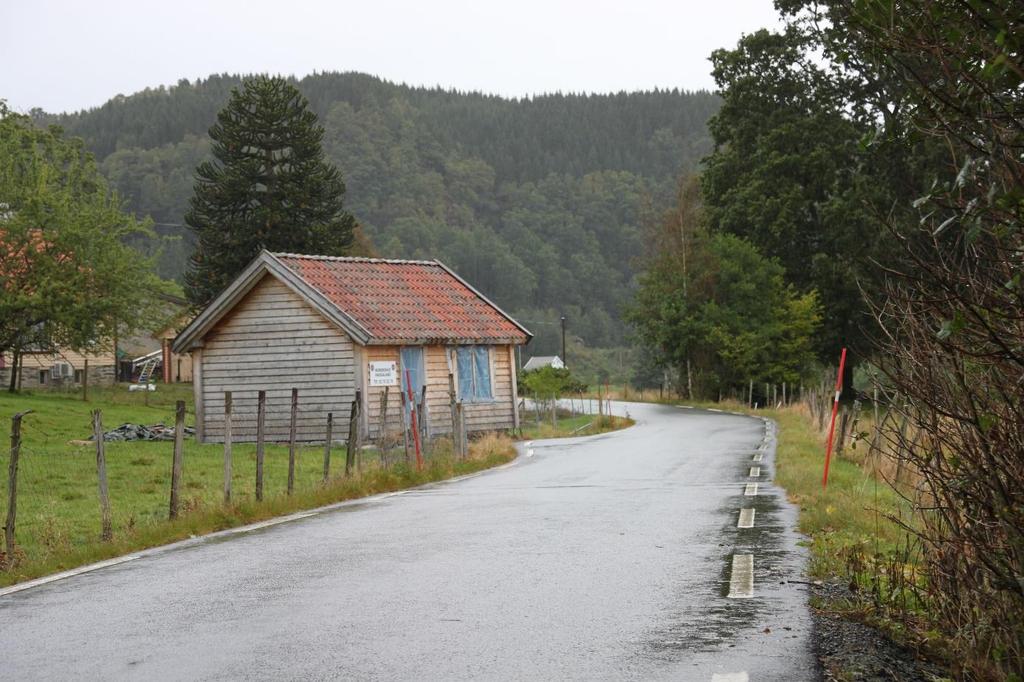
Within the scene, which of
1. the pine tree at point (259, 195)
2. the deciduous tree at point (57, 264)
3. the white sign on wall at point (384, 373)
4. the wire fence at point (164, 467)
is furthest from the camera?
the pine tree at point (259, 195)

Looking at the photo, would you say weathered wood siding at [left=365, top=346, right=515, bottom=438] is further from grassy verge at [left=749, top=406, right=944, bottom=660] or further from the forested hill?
the forested hill

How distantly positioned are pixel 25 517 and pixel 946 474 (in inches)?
567

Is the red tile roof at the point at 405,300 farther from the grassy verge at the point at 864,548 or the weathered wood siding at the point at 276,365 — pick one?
the grassy verge at the point at 864,548

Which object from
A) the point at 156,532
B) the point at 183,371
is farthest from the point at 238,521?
the point at 183,371

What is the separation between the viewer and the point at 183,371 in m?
82.9

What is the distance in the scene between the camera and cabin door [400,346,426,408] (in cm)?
3541

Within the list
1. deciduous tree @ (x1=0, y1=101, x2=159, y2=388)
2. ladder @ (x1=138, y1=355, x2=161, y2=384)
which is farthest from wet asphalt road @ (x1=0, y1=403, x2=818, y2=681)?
ladder @ (x1=138, y1=355, x2=161, y2=384)

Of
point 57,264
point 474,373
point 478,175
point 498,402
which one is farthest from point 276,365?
point 478,175

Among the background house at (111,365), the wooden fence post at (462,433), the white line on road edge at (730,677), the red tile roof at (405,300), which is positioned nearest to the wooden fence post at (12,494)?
the white line on road edge at (730,677)

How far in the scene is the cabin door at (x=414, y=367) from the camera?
35406 millimetres

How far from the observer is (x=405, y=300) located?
38062 mm

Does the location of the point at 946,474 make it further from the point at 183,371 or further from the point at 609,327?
the point at 609,327

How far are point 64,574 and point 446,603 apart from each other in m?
4.04

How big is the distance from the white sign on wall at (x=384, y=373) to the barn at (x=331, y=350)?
3 cm
